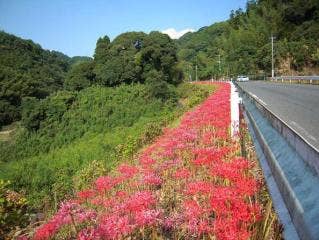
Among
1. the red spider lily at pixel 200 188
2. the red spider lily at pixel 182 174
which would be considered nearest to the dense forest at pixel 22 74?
the red spider lily at pixel 182 174

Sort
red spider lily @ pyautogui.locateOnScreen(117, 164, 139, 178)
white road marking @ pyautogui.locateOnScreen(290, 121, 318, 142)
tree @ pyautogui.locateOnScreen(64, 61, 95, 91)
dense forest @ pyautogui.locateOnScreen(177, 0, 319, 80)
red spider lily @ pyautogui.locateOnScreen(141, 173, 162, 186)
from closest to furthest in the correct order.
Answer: red spider lily @ pyautogui.locateOnScreen(141, 173, 162, 186) < red spider lily @ pyautogui.locateOnScreen(117, 164, 139, 178) < white road marking @ pyautogui.locateOnScreen(290, 121, 318, 142) < dense forest @ pyautogui.locateOnScreen(177, 0, 319, 80) < tree @ pyautogui.locateOnScreen(64, 61, 95, 91)

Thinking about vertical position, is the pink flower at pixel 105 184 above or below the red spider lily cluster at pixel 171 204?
below

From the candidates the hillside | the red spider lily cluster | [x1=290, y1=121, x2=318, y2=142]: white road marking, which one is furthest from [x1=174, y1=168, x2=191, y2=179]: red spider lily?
the hillside

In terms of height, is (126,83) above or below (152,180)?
below

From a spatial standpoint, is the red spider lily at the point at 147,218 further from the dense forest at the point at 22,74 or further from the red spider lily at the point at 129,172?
the dense forest at the point at 22,74

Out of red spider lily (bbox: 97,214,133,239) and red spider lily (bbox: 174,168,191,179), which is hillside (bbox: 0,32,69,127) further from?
red spider lily (bbox: 97,214,133,239)

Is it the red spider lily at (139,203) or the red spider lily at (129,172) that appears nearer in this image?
the red spider lily at (139,203)

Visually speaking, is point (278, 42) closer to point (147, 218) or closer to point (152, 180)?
point (152, 180)

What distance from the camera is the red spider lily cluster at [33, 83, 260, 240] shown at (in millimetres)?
4395

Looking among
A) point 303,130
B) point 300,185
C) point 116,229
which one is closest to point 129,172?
point 116,229

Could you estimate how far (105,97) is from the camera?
74375 mm

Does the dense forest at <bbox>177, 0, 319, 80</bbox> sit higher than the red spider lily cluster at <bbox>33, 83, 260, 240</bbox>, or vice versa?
the dense forest at <bbox>177, 0, 319, 80</bbox>

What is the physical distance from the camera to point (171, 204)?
578cm

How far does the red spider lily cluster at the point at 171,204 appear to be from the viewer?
14.4ft
